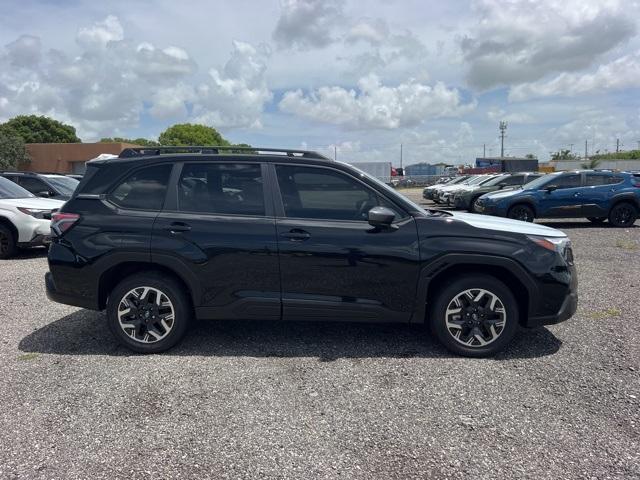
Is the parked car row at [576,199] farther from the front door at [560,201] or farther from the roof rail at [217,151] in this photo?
the roof rail at [217,151]

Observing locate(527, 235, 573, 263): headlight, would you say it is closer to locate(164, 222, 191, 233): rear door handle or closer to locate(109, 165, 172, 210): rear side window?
locate(164, 222, 191, 233): rear door handle

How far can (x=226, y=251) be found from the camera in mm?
4289

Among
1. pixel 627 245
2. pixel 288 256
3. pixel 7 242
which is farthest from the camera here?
pixel 627 245

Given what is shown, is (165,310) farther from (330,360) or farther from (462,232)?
(462,232)

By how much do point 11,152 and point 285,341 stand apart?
49064 millimetres

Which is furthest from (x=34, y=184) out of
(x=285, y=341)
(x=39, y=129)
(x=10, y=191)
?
A: (x=39, y=129)

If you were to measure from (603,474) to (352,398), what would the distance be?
5.26 feet

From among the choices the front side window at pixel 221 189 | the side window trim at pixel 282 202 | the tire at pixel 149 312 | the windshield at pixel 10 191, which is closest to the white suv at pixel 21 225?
the windshield at pixel 10 191

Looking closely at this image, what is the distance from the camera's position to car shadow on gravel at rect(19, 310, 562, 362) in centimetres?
448

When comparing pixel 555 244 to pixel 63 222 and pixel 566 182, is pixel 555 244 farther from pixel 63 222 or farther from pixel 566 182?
pixel 566 182

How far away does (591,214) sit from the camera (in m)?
13.6

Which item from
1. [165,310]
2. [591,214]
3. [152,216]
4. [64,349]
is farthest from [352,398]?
[591,214]

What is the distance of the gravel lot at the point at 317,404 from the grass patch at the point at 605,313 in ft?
0.73

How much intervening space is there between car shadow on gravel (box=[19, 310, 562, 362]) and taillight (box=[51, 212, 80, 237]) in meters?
1.12
